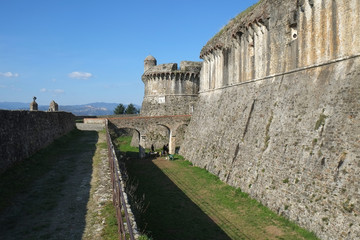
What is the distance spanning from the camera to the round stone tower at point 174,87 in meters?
37.7

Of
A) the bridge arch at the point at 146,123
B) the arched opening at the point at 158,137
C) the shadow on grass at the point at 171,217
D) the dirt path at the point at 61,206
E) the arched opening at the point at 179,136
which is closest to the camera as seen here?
the dirt path at the point at 61,206

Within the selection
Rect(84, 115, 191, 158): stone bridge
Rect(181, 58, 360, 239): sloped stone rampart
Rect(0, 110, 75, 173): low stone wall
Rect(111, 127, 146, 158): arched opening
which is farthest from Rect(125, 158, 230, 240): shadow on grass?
Rect(84, 115, 191, 158): stone bridge

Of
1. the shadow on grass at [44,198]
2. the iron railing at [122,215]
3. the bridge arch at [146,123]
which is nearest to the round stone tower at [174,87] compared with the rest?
the bridge arch at [146,123]

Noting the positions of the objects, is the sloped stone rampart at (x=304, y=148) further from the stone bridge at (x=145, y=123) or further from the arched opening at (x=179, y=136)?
the arched opening at (x=179, y=136)

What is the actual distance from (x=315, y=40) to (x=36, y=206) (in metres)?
12.8

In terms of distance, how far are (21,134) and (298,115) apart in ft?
41.4

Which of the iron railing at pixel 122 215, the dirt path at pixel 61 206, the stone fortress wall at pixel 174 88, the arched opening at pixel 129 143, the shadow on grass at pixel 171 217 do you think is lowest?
the shadow on grass at pixel 171 217

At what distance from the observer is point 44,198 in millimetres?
8398

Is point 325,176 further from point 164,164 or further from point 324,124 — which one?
point 164,164

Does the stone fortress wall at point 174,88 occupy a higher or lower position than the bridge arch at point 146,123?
higher

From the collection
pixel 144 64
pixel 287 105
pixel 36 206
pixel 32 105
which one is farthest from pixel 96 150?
pixel 144 64

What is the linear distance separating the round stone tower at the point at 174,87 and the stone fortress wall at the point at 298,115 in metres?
16.9

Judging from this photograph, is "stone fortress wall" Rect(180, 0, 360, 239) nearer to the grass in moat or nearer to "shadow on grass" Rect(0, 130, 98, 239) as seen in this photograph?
the grass in moat

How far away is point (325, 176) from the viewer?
990 centimetres
